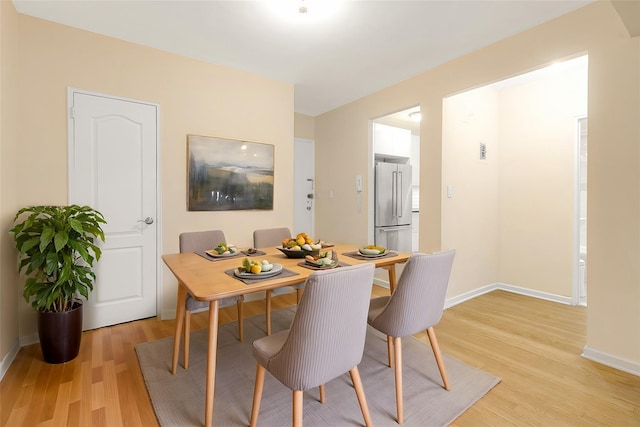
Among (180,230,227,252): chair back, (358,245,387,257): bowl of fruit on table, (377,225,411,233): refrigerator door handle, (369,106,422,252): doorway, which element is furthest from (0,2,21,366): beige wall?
(377,225,411,233): refrigerator door handle

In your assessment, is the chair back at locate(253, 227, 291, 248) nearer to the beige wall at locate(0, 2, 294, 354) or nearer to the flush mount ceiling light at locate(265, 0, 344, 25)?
the beige wall at locate(0, 2, 294, 354)

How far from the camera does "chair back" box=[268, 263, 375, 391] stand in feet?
3.87

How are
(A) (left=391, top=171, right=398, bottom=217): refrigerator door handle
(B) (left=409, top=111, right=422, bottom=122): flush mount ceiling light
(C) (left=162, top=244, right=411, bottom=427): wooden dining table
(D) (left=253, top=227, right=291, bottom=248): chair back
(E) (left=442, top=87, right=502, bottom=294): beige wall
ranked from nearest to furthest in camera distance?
(C) (left=162, top=244, right=411, bottom=427): wooden dining table
(D) (left=253, top=227, right=291, bottom=248): chair back
(E) (left=442, top=87, right=502, bottom=294): beige wall
(A) (left=391, top=171, right=398, bottom=217): refrigerator door handle
(B) (left=409, top=111, right=422, bottom=122): flush mount ceiling light

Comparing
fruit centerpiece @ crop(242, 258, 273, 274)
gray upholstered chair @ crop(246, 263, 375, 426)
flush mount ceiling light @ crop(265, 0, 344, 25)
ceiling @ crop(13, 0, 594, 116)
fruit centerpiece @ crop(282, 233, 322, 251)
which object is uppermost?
ceiling @ crop(13, 0, 594, 116)

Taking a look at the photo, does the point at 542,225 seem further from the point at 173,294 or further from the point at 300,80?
the point at 173,294

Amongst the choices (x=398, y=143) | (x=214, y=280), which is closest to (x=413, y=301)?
(x=214, y=280)

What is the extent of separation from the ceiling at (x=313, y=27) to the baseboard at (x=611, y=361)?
245 centimetres

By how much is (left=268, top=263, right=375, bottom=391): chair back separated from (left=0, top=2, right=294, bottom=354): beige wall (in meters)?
2.09

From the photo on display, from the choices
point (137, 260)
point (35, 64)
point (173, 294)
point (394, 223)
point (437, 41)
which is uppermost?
point (437, 41)

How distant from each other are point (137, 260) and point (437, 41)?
3.33 meters

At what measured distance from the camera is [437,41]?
106 inches

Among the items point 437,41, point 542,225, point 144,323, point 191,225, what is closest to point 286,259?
point 191,225

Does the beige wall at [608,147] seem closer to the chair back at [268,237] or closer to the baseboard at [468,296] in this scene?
the baseboard at [468,296]

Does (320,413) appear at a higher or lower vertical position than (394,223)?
lower
